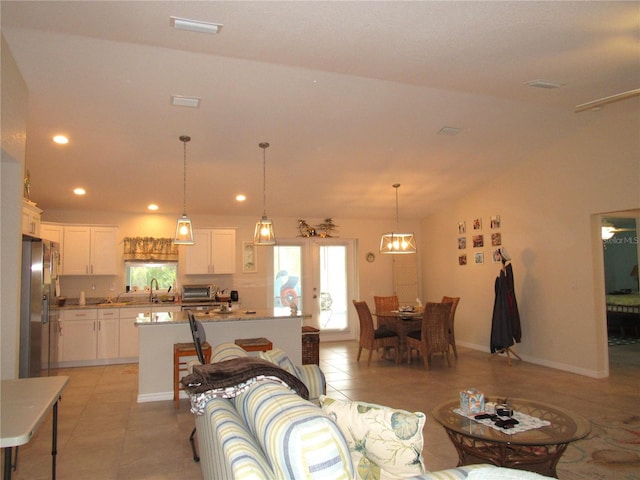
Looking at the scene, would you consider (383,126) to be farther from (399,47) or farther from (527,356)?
(527,356)

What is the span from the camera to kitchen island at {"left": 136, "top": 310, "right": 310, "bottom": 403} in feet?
16.9

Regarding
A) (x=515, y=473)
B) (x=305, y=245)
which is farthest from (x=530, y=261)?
(x=515, y=473)

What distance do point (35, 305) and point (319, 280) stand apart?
203 inches

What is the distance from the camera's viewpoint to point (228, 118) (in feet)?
16.4

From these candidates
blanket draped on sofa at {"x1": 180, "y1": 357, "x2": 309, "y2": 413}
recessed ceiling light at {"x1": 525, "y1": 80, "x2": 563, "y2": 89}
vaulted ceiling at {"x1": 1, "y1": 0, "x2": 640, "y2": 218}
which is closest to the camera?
blanket draped on sofa at {"x1": 180, "y1": 357, "x2": 309, "y2": 413}

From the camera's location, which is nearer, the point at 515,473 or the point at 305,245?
the point at 515,473

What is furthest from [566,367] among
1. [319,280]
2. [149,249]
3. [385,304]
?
[149,249]

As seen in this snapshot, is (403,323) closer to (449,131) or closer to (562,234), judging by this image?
(562,234)

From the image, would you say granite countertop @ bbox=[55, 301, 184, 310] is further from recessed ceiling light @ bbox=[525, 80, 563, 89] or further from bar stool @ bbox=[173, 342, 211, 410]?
recessed ceiling light @ bbox=[525, 80, 563, 89]

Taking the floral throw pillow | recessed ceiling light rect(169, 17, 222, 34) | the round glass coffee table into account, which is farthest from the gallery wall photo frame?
the floral throw pillow

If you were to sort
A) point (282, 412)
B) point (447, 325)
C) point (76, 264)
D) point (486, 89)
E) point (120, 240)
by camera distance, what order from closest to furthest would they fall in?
point (282, 412)
point (486, 89)
point (447, 325)
point (76, 264)
point (120, 240)

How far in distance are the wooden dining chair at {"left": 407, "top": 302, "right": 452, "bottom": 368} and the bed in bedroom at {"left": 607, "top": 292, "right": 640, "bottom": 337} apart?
4070mm

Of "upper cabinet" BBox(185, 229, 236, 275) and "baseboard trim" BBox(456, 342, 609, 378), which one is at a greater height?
"upper cabinet" BBox(185, 229, 236, 275)

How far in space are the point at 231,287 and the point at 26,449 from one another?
15.5 feet
